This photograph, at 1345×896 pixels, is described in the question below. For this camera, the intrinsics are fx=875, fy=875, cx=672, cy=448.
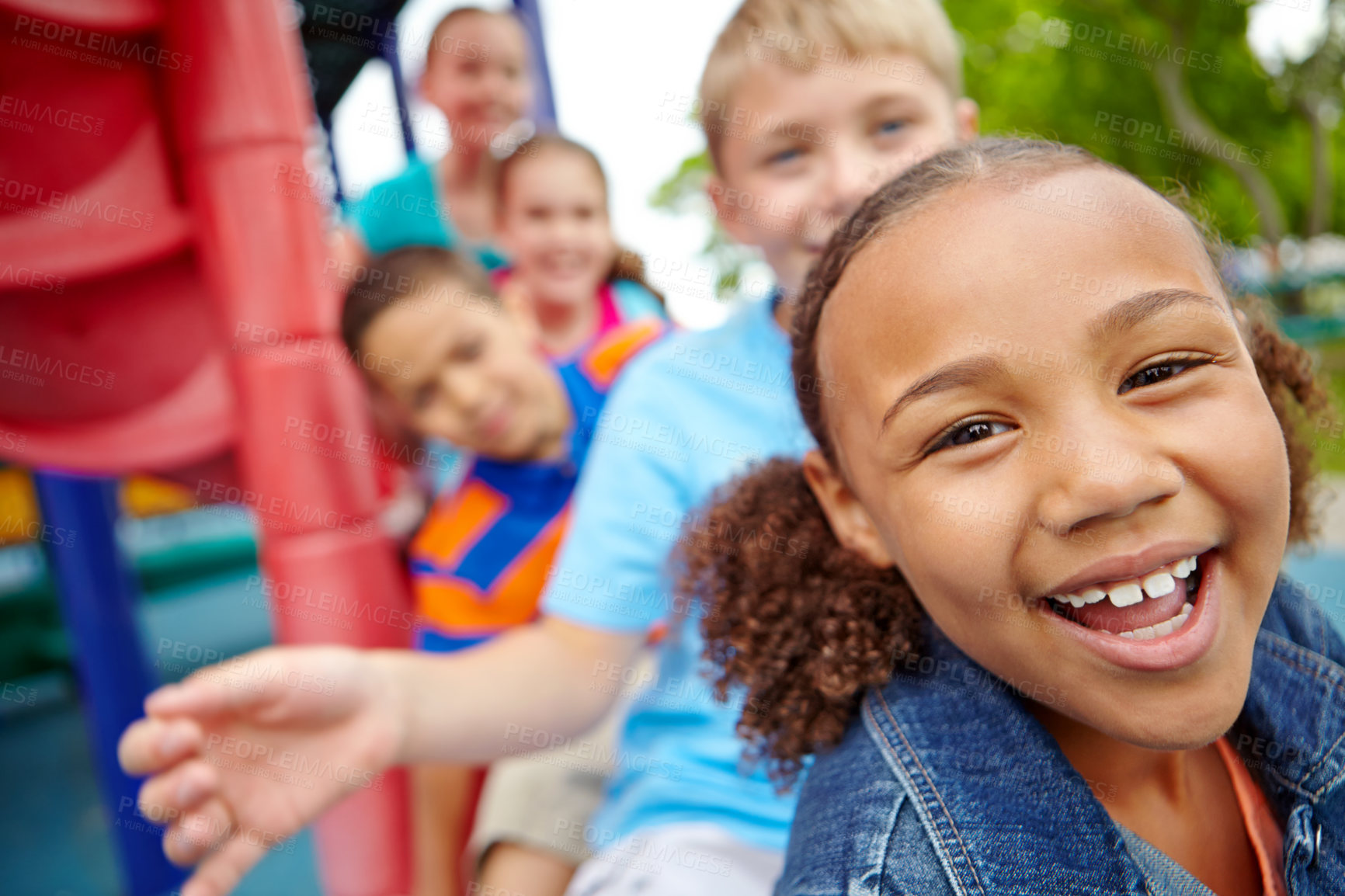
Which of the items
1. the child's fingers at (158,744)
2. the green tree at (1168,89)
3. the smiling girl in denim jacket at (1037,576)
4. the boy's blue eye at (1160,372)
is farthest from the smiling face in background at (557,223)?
the green tree at (1168,89)

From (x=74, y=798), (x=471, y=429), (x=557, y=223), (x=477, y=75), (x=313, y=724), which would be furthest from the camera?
(x=74, y=798)

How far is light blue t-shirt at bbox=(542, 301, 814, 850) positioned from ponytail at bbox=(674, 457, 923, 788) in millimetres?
104

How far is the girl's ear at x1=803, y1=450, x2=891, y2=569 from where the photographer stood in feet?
2.27

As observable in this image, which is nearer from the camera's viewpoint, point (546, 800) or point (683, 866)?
point (683, 866)

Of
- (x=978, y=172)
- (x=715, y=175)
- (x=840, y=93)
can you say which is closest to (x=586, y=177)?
(x=715, y=175)

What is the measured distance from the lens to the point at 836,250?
26.9 inches

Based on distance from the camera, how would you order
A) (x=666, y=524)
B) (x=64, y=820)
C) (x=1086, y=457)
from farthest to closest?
(x=64, y=820) < (x=666, y=524) < (x=1086, y=457)

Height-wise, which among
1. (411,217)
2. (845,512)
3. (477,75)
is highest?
(477,75)

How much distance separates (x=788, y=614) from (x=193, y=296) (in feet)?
2.60

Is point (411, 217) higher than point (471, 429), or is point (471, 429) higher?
point (411, 217)

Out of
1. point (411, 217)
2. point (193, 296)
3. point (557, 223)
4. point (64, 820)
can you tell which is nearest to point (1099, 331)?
point (193, 296)

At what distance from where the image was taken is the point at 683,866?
801mm

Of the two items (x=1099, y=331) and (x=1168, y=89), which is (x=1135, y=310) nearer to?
(x=1099, y=331)

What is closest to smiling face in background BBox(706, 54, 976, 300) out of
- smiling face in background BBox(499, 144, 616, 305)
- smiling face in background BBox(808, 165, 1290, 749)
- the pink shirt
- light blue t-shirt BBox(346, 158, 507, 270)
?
smiling face in background BBox(808, 165, 1290, 749)
